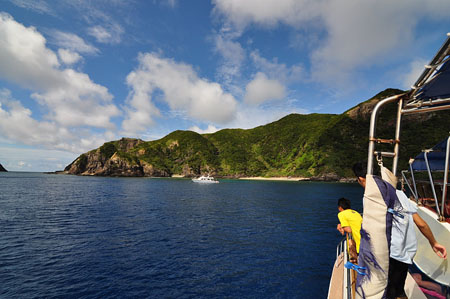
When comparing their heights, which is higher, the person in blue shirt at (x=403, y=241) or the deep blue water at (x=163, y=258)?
the person in blue shirt at (x=403, y=241)

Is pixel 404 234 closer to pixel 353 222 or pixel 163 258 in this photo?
pixel 353 222

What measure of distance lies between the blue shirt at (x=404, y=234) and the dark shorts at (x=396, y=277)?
400 millimetres

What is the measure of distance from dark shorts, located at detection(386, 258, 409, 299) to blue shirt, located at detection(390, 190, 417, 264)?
0.40 meters

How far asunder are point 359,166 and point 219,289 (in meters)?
10.1

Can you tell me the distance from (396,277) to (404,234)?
1.25m

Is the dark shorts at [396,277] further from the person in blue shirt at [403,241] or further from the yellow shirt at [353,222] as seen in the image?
the yellow shirt at [353,222]

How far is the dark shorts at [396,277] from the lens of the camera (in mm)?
4031

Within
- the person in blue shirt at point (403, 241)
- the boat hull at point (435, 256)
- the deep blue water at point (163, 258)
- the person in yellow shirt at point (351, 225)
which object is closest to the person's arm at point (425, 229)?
the person in blue shirt at point (403, 241)

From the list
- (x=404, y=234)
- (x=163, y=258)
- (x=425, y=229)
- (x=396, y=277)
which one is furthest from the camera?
(x=163, y=258)

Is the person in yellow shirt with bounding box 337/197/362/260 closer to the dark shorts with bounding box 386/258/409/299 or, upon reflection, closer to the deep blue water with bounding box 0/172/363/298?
the dark shorts with bounding box 386/258/409/299

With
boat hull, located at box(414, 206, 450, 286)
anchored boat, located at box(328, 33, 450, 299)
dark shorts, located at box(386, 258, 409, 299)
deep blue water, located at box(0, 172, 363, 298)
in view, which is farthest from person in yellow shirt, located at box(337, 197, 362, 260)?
deep blue water, located at box(0, 172, 363, 298)

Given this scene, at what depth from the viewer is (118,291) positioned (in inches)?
418

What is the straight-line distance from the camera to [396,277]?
4.12 m

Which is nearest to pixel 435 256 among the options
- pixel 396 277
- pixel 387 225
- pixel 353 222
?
pixel 353 222
